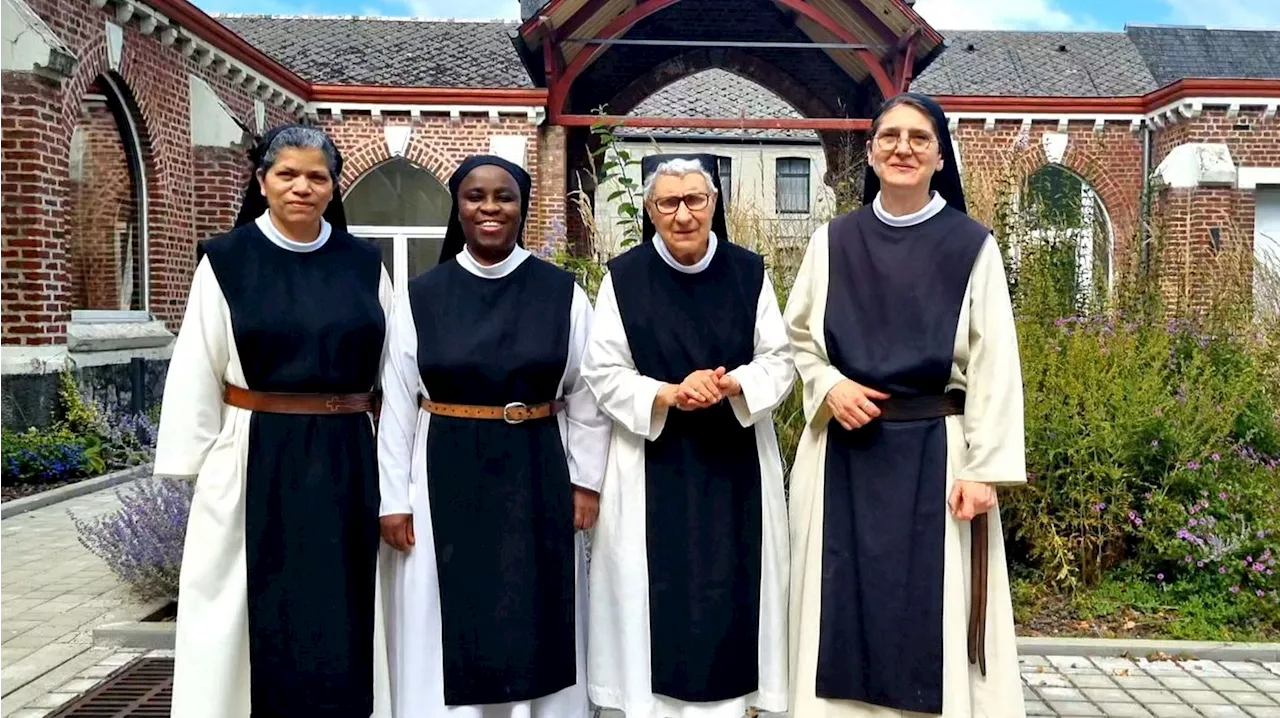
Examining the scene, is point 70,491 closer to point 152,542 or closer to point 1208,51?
point 152,542

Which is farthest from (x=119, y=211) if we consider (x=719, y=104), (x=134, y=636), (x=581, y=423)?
(x=719, y=104)

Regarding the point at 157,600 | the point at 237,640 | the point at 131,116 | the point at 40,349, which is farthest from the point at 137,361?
the point at 237,640

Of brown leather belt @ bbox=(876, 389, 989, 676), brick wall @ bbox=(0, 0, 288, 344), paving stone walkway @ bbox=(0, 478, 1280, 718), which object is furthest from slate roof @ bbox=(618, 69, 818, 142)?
brown leather belt @ bbox=(876, 389, 989, 676)

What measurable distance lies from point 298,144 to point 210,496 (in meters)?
1.03

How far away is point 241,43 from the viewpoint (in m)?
12.9

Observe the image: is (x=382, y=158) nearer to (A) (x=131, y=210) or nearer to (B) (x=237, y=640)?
(A) (x=131, y=210)

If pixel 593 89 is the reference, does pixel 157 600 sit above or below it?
below

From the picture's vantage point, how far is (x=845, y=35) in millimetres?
14812

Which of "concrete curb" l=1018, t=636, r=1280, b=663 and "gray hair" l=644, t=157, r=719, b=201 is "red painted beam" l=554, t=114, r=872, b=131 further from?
"gray hair" l=644, t=157, r=719, b=201

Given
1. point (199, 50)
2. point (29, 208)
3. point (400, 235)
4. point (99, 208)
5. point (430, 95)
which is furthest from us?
point (400, 235)

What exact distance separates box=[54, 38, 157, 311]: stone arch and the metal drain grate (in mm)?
7190

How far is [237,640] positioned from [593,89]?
15931 millimetres

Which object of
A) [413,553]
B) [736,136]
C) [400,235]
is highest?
[736,136]

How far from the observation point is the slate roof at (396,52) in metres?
16.4
